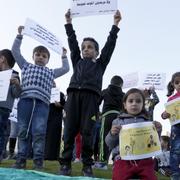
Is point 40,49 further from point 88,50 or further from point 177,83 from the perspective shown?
point 177,83

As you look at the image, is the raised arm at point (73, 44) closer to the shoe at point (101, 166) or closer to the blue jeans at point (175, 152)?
the blue jeans at point (175, 152)

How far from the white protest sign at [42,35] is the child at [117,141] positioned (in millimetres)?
2103

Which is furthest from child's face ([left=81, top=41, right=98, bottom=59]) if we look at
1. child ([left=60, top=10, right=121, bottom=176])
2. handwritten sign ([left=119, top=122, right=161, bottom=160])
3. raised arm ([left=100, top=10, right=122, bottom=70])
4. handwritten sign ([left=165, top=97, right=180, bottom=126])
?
handwritten sign ([left=119, top=122, right=161, bottom=160])

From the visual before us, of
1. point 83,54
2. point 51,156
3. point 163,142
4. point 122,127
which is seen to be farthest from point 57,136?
point 122,127

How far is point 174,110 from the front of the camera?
174 inches

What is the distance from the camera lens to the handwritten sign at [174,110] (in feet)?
14.4

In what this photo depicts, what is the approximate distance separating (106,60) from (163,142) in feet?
12.0

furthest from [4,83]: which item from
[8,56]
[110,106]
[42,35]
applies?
[110,106]

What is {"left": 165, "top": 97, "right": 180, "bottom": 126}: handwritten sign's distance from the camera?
4398 mm

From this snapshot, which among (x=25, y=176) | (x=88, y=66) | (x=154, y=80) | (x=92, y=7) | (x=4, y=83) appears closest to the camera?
(x=25, y=176)

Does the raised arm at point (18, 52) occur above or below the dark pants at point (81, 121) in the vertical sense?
above

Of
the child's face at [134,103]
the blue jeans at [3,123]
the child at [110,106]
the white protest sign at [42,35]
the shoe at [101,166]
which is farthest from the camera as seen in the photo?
the child at [110,106]

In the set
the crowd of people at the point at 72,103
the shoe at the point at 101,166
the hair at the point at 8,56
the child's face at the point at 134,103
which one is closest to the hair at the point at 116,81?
the crowd of people at the point at 72,103

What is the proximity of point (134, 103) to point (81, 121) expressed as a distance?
3.08 feet
